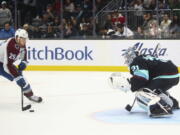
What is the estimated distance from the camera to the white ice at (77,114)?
19.0 ft

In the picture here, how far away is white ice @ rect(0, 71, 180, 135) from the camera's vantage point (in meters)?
5.79

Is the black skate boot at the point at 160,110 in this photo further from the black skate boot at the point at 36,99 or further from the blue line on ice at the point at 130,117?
the black skate boot at the point at 36,99

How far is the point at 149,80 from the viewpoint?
6.42m

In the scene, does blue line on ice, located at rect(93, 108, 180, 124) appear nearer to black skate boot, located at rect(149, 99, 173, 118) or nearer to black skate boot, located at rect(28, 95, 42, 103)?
black skate boot, located at rect(149, 99, 173, 118)

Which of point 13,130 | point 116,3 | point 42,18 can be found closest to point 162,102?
point 13,130

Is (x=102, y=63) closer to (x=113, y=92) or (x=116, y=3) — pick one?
(x=116, y=3)

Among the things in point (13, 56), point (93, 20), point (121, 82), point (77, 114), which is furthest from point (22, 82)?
point (93, 20)

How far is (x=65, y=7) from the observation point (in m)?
12.5

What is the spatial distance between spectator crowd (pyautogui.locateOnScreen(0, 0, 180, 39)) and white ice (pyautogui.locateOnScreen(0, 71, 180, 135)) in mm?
2112

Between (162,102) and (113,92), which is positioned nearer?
(162,102)

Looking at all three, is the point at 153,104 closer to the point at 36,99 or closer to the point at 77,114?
the point at 77,114

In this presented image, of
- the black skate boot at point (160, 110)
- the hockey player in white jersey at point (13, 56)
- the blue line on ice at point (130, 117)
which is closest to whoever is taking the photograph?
the blue line on ice at point (130, 117)

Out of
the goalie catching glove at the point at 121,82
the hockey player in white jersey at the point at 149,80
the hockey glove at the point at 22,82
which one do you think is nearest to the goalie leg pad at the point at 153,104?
the hockey player in white jersey at the point at 149,80

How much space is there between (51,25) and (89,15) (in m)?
0.89
